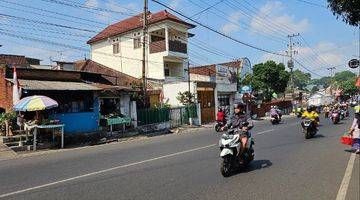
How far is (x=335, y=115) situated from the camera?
27469mm

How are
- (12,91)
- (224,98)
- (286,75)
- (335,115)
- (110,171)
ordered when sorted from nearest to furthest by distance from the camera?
(110,171)
(12,91)
(335,115)
(224,98)
(286,75)

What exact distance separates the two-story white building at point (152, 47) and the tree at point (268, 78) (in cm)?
1267

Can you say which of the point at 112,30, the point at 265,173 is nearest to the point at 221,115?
the point at 265,173

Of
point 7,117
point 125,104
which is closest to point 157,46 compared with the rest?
point 125,104

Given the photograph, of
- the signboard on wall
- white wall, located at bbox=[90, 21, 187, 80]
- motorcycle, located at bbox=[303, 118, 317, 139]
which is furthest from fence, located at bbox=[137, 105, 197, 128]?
motorcycle, located at bbox=[303, 118, 317, 139]

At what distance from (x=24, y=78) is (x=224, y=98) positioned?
26.0 metres

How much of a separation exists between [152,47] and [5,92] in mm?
21787

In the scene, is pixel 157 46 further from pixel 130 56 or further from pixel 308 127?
pixel 308 127

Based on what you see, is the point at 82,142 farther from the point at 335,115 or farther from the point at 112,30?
the point at 112,30

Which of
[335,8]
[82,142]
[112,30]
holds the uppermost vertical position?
[112,30]

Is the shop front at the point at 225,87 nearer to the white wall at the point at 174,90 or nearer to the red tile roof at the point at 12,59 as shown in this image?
the white wall at the point at 174,90

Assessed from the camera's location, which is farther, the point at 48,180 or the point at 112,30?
the point at 112,30

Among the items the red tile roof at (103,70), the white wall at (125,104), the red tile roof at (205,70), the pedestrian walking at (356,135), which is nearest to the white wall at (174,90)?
the red tile roof at (103,70)

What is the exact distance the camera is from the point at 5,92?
76.3ft
